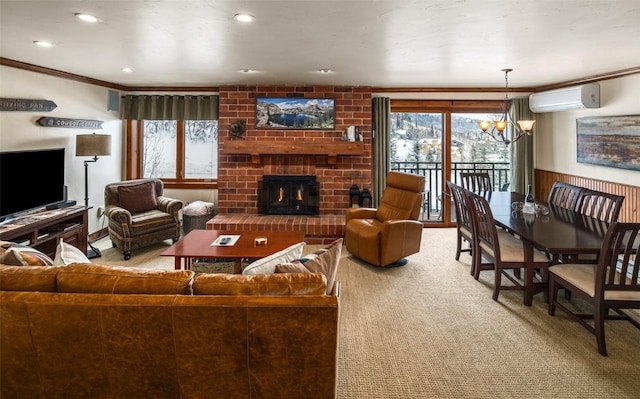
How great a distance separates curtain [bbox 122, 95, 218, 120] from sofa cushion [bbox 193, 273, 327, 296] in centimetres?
474

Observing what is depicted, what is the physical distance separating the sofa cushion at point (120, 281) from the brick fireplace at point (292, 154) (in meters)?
3.87

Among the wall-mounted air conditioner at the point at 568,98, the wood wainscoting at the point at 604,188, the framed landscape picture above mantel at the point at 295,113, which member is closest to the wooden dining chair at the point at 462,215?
the wood wainscoting at the point at 604,188

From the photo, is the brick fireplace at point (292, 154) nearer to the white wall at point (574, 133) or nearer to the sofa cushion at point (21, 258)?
the white wall at point (574, 133)

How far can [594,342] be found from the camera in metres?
2.68

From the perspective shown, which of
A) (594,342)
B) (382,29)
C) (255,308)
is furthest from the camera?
(382,29)

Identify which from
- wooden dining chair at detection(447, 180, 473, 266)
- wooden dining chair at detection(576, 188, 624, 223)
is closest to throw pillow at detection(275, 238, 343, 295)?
wooden dining chair at detection(447, 180, 473, 266)

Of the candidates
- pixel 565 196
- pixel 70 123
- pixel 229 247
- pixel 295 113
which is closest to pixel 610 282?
pixel 565 196

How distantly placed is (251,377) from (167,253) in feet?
6.32

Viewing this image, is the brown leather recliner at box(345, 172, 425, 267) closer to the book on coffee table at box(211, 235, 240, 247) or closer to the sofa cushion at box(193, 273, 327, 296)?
the book on coffee table at box(211, 235, 240, 247)

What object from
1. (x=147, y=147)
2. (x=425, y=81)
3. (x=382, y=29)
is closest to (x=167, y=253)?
(x=382, y=29)

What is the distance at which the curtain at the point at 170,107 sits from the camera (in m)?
6.07

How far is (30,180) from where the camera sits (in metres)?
4.06

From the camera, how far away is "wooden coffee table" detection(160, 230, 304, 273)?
329 centimetres

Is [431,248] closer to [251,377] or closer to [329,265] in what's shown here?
[329,265]
